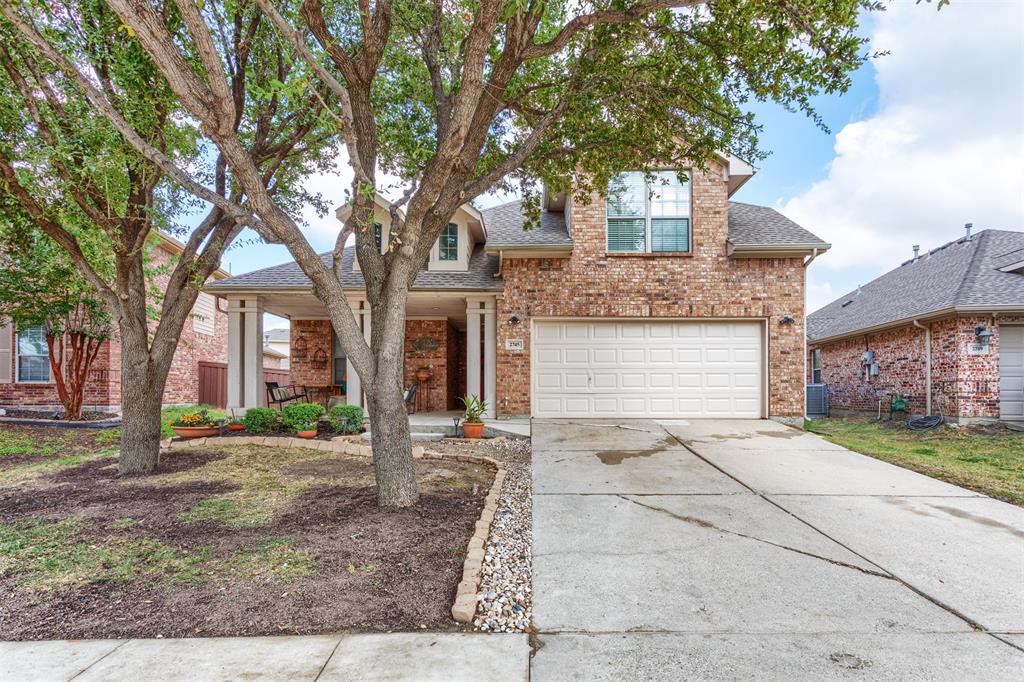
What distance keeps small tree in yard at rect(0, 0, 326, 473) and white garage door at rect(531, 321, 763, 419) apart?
231 inches

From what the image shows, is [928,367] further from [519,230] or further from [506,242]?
[506,242]

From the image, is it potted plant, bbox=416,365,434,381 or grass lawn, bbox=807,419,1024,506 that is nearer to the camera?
grass lawn, bbox=807,419,1024,506

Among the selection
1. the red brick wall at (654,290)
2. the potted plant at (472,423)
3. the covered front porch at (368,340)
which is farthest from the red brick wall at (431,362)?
the potted plant at (472,423)

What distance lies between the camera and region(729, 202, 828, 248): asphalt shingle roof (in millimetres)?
9195

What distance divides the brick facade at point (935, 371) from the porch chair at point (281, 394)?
14.4 metres

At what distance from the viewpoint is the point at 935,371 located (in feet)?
34.7

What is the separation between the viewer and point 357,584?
294 centimetres

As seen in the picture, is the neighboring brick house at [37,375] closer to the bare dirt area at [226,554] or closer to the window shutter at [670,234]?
the bare dirt area at [226,554]

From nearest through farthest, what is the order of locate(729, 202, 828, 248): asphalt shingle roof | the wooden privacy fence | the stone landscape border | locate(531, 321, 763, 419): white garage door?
1. the stone landscape border
2. locate(729, 202, 828, 248): asphalt shingle roof
3. locate(531, 321, 763, 419): white garage door
4. the wooden privacy fence

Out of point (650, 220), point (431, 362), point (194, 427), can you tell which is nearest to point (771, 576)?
point (650, 220)

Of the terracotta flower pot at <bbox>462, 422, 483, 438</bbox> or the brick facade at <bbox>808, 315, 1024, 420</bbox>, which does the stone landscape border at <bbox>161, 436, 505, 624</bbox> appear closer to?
the terracotta flower pot at <bbox>462, 422, 483, 438</bbox>

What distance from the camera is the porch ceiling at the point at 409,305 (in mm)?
9922

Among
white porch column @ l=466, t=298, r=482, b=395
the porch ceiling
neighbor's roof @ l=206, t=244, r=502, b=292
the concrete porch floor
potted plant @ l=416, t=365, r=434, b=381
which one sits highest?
neighbor's roof @ l=206, t=244, r=502, b=292

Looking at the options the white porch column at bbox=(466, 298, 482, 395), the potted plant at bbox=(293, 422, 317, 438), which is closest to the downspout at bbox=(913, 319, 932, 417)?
the white porch column at bbox=(466, 298, 482, 395)
